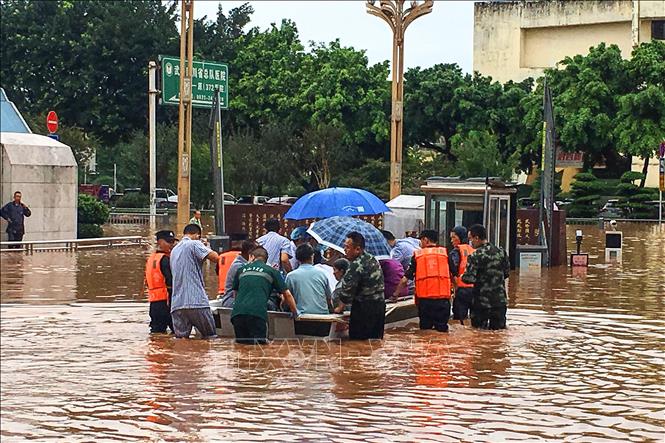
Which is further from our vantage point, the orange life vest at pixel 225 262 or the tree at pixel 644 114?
the tree at pixel 644 114

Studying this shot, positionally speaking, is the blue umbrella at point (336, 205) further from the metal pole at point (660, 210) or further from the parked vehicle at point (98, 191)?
the parked vehicle at point (98, 191)

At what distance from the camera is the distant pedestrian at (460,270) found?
1552cm

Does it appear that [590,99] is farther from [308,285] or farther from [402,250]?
[308,285]

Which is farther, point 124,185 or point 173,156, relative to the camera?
point 124,185

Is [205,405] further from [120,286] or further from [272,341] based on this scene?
[120,286]

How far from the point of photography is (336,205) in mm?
18297

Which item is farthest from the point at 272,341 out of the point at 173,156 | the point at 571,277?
the point at 173,156

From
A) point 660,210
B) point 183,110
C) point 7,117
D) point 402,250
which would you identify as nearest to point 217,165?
point 183,110

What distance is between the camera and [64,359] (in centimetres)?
1259

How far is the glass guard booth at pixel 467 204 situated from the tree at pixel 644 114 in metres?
30.4

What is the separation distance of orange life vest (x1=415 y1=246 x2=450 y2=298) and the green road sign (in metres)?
20.1

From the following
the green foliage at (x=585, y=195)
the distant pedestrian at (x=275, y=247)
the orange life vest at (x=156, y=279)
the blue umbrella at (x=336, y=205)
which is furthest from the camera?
the green foliage at (x=585, y=195)

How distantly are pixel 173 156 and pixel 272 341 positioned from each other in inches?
1687

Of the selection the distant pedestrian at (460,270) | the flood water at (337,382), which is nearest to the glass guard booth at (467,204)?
the flood water at (337,382)
